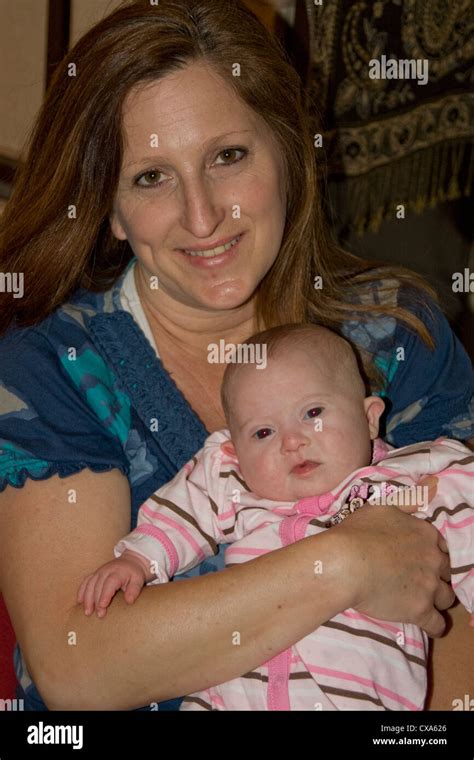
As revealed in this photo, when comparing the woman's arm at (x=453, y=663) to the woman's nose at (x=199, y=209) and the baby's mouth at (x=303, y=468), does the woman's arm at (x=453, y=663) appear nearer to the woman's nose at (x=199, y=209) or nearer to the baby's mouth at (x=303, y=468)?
A: the baby's mouth at (x=303, y=468)

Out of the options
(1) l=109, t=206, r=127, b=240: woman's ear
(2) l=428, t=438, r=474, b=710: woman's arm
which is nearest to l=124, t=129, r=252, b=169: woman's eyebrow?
(1) l=109, t=206, r=127, b=240: woman's ear

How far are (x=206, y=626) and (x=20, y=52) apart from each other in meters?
2.26

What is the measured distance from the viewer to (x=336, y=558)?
1366 millimetres

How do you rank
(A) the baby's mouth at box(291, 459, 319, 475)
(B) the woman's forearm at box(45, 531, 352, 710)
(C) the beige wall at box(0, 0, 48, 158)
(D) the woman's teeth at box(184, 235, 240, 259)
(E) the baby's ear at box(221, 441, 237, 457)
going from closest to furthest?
(B) the woman's forearm at box(45, 531, 352, 710), (A) the baby's mouth at box(291, 459, 319, 475), (E) the baby's ear at box(221, 441, 237, 457), (D) the woman's teeth at box(184, 235, 240, 259), (C) the beige wall at box(0, 0, 48, 158)

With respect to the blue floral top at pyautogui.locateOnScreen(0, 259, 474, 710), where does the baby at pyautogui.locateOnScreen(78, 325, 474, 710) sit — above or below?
below

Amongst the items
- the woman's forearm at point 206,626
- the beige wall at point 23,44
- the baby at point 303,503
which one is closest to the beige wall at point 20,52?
the beige wall at point 23,44

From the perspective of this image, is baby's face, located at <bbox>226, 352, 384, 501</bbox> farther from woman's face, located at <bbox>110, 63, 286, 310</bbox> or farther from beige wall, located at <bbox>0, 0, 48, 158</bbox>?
beige wall, located at <bbox>0, 0, 48, 158</bbox>

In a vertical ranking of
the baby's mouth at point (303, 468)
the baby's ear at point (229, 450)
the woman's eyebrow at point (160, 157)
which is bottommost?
the baby's mouth at point (303, 468)

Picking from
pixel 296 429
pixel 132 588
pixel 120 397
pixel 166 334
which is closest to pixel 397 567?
pixel 296 429

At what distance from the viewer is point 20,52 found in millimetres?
3090

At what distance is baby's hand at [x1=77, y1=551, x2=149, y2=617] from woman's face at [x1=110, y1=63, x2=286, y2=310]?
Answer: 50 cm

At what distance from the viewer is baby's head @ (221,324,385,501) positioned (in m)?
1.47

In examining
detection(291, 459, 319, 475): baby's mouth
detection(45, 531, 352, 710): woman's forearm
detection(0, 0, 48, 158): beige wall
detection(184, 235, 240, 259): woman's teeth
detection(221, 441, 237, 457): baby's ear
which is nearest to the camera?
detection(45, 531, 352, 710): woman's forearm

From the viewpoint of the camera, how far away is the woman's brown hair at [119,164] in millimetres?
1624
